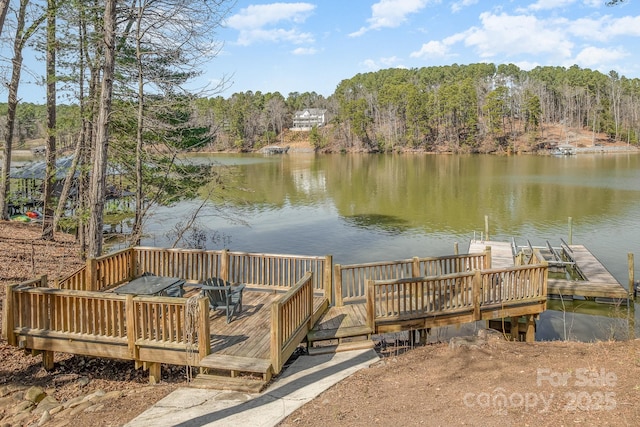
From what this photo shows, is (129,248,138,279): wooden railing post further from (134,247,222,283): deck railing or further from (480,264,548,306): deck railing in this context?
(480,264,548,306): deck railing

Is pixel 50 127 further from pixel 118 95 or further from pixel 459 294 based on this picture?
pixel 459 294

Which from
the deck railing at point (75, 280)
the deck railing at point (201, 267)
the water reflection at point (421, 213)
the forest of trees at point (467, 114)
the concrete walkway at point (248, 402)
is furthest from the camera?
the forest of trees at point (467, 114)

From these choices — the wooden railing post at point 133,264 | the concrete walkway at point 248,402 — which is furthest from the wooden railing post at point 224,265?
the concrete walkway at point 248,402

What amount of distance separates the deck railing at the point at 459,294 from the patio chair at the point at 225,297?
2.31 meters

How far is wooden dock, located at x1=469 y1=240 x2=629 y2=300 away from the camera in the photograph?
13.2 m

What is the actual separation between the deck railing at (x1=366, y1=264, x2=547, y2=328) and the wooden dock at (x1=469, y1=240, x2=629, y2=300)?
10.5ft

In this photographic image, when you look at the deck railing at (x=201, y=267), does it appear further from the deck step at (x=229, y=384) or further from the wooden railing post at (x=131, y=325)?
the deck step at (x=229, y=384)

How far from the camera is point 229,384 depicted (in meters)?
5.79

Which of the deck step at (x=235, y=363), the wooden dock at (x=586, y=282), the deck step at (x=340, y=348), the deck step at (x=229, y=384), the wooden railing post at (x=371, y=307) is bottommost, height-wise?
the wooden dock at (x=586, y=282)

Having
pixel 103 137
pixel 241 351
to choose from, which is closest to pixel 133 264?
pixel 103 137

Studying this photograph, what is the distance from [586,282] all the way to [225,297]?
37.2 ft

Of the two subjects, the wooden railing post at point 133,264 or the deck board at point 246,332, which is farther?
the wooden railing post at point 133,264

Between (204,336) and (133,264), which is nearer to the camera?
(204,336)

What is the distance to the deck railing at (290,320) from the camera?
19.4 feet
